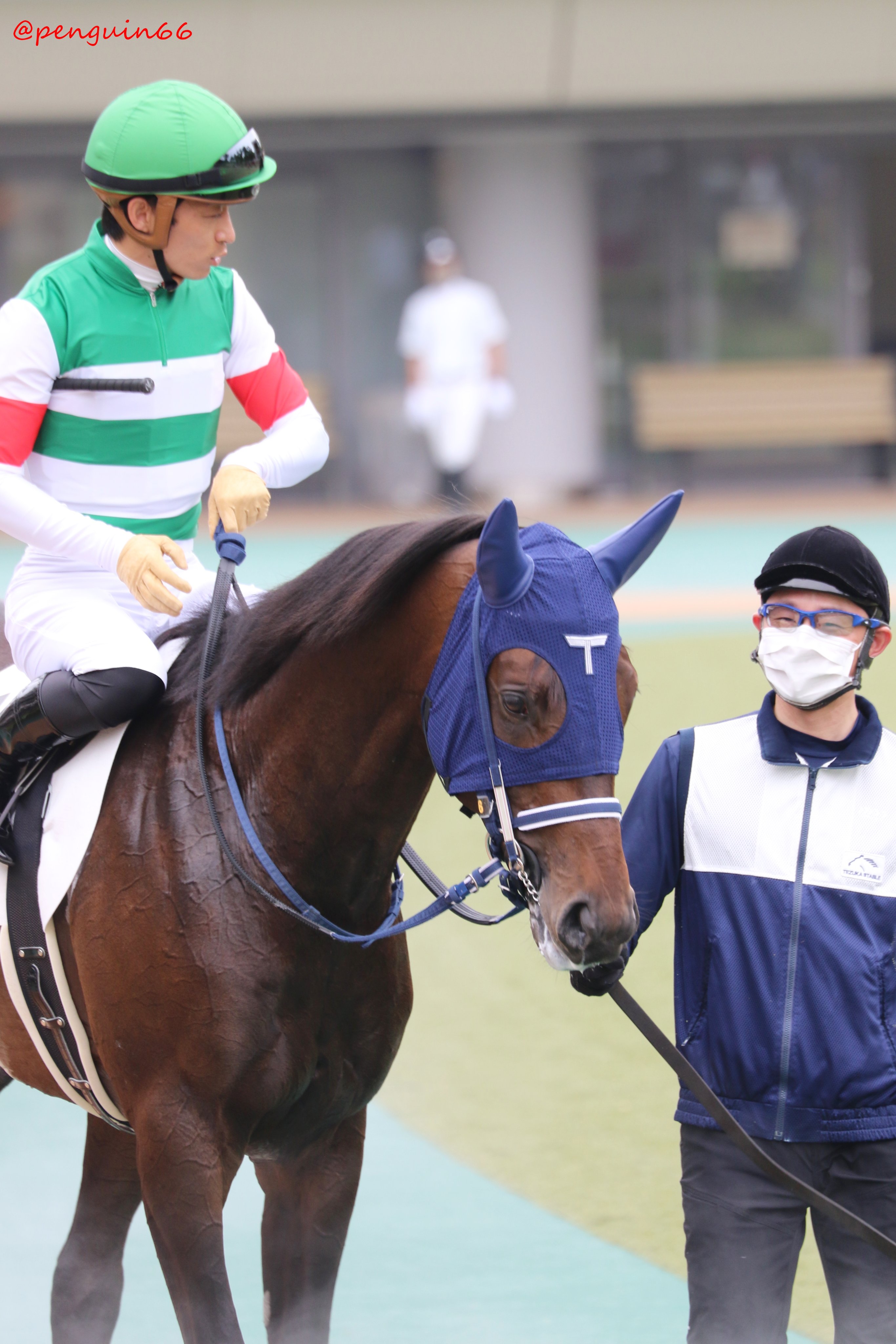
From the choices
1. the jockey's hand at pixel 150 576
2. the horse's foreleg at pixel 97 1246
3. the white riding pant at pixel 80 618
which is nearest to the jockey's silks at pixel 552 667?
the jockey's hand at pixel 150 576

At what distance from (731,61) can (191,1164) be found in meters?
13.4

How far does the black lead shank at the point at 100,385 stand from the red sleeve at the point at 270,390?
28cm

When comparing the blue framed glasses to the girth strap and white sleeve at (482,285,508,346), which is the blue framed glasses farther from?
white sleeve at (482,285,508,346)

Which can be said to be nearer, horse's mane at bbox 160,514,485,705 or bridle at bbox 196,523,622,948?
bridle at bbox 196,523,622,948

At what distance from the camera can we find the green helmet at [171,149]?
8.35 feet

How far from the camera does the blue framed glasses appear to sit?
2.53m

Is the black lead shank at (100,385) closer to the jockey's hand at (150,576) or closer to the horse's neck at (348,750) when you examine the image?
the jockey's hand at (150,576)

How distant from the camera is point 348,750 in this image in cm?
246

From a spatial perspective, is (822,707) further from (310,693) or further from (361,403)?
(361,403)

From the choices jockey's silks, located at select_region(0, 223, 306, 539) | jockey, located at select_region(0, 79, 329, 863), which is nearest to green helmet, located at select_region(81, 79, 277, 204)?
jockey, located at select_region(0, 79, 329, 863)

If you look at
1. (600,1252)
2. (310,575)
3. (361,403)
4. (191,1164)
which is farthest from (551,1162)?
(361,403)

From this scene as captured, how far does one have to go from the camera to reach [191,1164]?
2391 millimetres

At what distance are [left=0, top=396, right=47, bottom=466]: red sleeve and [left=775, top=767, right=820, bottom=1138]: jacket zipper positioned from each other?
139 centimetres

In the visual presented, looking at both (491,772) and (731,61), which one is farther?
(731,61)
